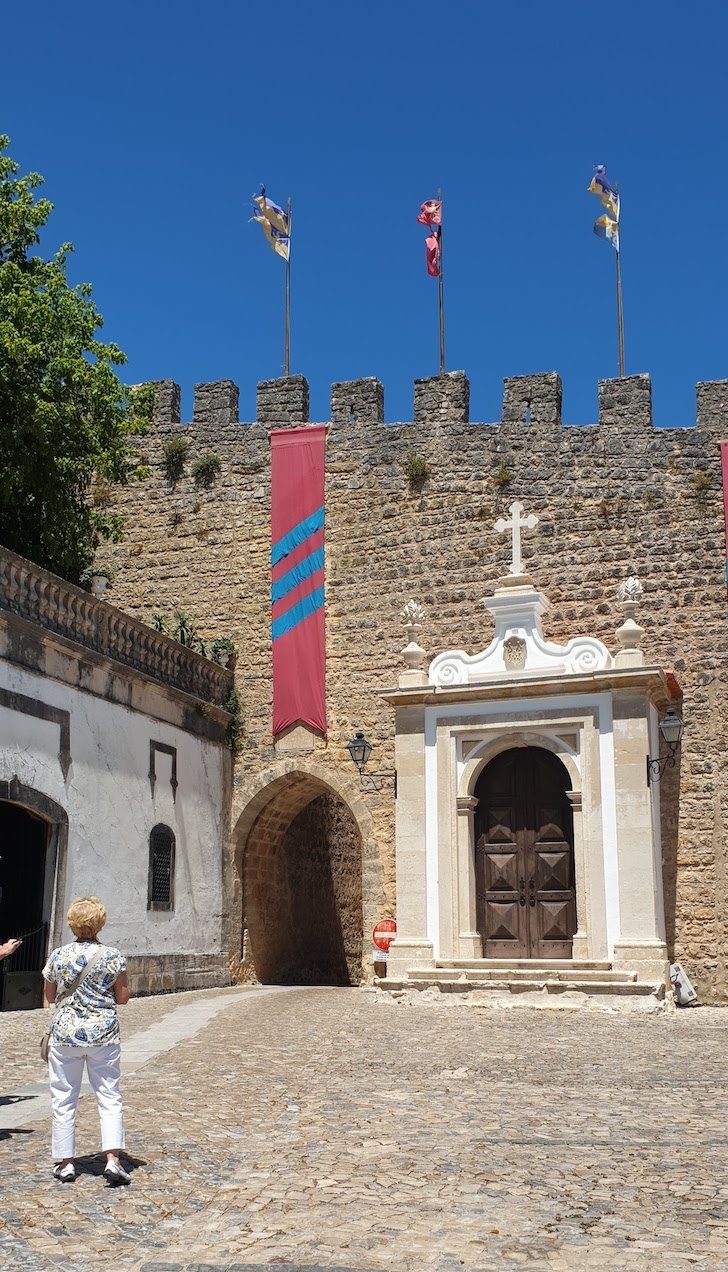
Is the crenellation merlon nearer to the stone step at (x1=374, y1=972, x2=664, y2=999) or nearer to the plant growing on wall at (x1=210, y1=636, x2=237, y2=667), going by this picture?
the plant growing on wall at (x1=210, y1=636, x2=237, y2=667)

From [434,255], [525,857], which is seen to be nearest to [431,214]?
[434,255]

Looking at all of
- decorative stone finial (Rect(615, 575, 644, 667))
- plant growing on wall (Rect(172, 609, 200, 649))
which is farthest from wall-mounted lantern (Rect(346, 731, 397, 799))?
decorative stone finial (Rect(615, 575, 644, 667))

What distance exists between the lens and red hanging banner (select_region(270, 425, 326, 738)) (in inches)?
724

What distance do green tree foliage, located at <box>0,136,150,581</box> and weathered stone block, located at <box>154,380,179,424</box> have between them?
2436 millimetres

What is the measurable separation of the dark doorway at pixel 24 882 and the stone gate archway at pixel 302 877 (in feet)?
17.0

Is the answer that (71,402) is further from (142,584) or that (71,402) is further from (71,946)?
(71,946)

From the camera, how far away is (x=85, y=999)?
5.35 metres

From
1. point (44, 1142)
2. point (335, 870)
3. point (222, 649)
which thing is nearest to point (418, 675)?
point (222, 649)

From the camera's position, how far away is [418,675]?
1577cm

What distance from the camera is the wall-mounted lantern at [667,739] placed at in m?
14.9

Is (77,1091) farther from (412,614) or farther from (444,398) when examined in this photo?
(444,398)

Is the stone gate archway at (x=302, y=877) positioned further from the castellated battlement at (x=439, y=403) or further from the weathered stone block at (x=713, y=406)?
the weathered stone block at (x=713, y=406)

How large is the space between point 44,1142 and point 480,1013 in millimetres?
7720

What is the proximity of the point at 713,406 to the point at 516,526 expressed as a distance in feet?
10.5
